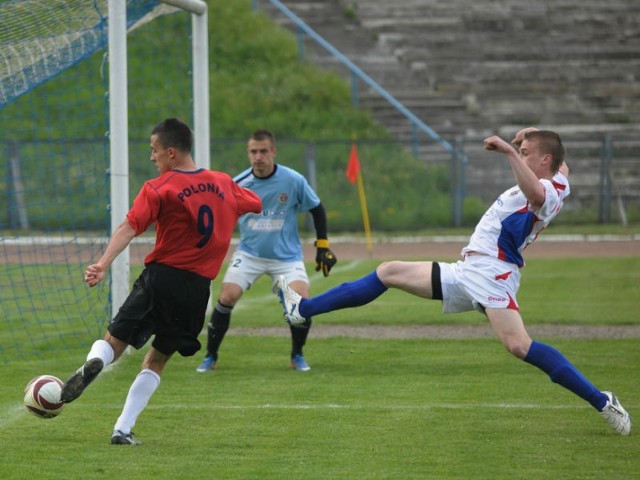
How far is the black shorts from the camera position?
6.84 m

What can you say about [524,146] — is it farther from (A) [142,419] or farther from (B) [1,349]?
(B) [1,349]

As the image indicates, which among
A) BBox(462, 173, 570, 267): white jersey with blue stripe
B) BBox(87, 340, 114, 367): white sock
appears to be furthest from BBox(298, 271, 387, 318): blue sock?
BBox(87, 340, 114, 367): white sock

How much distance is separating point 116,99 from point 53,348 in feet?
8.21

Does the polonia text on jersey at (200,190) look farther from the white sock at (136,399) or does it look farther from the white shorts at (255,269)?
the white shorts at (255,269)

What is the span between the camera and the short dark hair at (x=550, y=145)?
23.7 feet

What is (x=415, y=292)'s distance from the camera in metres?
7.47

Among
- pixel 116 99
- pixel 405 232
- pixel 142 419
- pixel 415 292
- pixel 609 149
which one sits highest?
pixel 116 99

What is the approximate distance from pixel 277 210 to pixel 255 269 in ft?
1.75

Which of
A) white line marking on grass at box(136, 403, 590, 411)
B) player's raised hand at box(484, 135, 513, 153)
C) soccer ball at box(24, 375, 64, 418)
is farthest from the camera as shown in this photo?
white line marking on grass at box(136, 403, 590, 411)

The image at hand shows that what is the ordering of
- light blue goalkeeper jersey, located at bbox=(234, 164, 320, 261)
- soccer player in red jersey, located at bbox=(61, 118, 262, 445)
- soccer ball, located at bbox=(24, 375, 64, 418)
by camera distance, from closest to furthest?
soccer ball, located at bbox=(24, 375, 64, 418)
soccer player in red jersey, located at bbox=(61, 118, 262, 445)
light blue goalkeeper jersey, located at bbox=(234, 164, 320, 261)

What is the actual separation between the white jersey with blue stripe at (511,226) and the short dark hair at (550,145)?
0.36 ft

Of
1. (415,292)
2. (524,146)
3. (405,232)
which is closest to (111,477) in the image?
(415,292)

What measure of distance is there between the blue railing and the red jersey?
19808mm

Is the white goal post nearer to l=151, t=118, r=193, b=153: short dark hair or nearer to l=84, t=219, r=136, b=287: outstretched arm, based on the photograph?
l=151, t=118, r=193, b=153: short dark hair
